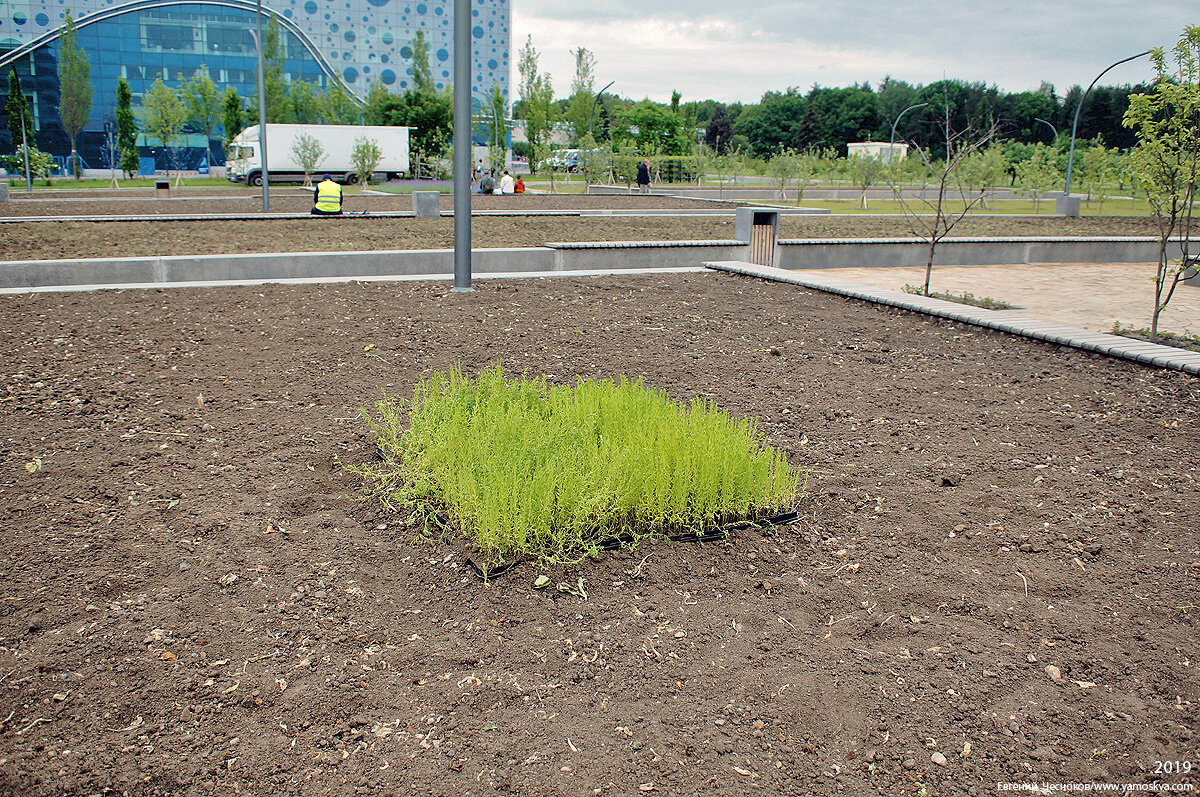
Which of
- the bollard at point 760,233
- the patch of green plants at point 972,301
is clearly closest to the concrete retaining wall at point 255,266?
the bollard at point 760,233

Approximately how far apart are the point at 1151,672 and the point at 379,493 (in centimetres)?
332

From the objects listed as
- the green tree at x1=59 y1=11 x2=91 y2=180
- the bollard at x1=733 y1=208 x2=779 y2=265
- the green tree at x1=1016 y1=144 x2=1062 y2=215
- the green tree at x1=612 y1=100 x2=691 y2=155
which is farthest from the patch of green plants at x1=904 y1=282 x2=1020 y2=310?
the green tree at x1=612 y1=100 x2=691 y2=155

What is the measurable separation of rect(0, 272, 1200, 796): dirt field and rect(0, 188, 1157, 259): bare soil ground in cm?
739

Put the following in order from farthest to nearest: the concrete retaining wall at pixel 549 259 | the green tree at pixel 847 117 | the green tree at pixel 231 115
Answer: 1. the green tree at pixel 847 117
2. the green tree at pixel 231 115
3. the concrete retaining wall at pixel 549 259

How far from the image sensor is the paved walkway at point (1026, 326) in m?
6.65

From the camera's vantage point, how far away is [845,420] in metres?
5.37

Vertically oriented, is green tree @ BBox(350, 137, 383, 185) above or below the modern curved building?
below

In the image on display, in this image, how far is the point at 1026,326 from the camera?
7.63 meters

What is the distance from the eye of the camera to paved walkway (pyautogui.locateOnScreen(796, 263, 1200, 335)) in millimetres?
9383

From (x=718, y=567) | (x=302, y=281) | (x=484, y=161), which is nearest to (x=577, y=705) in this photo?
(x=718, y=567)

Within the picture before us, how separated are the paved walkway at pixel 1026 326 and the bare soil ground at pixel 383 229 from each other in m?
5.67

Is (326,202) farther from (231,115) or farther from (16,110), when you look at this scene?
(16,110)

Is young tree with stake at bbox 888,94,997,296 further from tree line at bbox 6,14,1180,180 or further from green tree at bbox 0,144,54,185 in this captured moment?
green tree at bbox 0,144,54,185

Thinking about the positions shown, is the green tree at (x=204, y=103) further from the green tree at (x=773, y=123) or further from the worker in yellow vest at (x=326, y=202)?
the green tree at (x=773, y=123)
